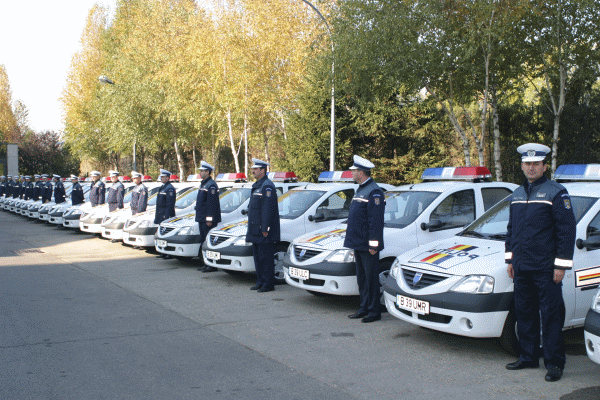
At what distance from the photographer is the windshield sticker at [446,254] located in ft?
18.5

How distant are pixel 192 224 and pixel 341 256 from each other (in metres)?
Result: 4.71

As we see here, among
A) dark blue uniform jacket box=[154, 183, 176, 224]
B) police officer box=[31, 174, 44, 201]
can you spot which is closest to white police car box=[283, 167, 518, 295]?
dark blue uniform jacket box=[154, 183, 176, 224]

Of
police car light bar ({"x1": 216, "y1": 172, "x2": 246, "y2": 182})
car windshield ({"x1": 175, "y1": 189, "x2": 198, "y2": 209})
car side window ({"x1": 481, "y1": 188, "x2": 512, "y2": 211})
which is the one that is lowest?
car windshield ({"x1": 175, "y1": 189, "x2": 198, "y2": 209})

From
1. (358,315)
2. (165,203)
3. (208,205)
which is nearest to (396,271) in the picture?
(358,315)

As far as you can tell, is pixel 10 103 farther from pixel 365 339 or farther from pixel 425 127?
pixel 365 339

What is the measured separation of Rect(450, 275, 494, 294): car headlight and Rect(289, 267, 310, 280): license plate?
2.58 metres

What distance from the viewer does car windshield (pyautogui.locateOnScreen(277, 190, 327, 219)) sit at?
9980 mm

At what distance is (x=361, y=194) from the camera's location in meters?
7.16

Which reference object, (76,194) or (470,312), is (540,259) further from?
(76,194)

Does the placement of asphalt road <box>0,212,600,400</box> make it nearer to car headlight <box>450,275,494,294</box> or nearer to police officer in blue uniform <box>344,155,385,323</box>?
police officer in blue uniform <box>344,155,385,323</box>

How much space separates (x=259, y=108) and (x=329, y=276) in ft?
70.5

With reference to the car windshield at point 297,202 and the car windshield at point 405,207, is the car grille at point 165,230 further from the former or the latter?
the car windshield at point 405,207

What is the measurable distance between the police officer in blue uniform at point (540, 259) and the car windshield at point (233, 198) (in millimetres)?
7672

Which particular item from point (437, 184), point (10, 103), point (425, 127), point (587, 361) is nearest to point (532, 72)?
point (425, 127)
